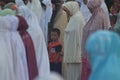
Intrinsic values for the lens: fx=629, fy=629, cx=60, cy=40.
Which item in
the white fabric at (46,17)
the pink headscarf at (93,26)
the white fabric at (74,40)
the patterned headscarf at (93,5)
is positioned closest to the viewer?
the pink headscarf at (93,26)

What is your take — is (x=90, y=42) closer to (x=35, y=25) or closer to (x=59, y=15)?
(x=35, y=25)

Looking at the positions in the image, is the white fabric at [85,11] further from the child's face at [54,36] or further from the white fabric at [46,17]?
the child's face at [54,36]

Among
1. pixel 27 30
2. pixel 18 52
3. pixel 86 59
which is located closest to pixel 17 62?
pixel 18 52

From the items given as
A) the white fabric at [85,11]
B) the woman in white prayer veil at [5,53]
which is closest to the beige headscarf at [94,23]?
the woman in white prayer veil at [5,53]

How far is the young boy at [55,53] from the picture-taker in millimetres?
10906

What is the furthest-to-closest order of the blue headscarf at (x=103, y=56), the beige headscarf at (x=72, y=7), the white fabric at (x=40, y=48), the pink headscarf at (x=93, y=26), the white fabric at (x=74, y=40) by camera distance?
the beige headscarf at (x=72, y=7), the white fabric at (x=74, y=40), the pink headscarf at (x=93, y=26), the white fabric at (x=40, y=48), the blue headscarf at (x=103, y=56)

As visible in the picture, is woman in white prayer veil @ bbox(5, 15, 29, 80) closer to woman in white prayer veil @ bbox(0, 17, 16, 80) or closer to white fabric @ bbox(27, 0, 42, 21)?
woman in white prayer veil @ bbox(0, 17, 16, 80)

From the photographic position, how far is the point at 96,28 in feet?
31.7

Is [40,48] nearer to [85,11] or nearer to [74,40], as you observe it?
[74,40]

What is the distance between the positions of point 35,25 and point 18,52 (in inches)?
35.8

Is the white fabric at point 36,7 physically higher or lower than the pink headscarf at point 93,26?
higher

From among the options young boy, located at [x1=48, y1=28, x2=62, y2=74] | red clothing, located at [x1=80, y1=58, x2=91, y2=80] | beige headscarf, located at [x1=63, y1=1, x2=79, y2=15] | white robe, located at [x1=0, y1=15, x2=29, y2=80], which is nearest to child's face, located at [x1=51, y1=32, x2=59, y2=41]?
young boy, located at [x1=48, y1=28, x2=62, y2=74]

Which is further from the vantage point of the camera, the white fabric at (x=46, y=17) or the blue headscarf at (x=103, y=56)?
the white fabric at (x=46, y=17)

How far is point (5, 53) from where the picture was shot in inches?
306
